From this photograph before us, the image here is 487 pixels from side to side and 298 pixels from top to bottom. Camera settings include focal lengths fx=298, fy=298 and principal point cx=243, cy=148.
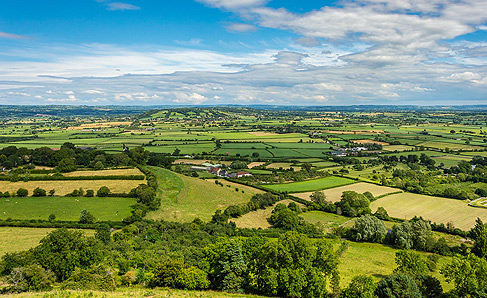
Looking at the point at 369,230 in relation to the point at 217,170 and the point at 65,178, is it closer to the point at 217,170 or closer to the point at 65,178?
the point at 217,170

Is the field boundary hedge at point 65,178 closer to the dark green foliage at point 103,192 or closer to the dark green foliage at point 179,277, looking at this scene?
the dark green foliage at point 103,192

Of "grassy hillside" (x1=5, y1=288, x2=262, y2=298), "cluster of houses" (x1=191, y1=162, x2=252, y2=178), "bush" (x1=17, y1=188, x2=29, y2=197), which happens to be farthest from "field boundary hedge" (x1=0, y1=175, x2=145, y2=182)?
"grassy hillside" (x1=5, y1=288, x2=262, y2=298)

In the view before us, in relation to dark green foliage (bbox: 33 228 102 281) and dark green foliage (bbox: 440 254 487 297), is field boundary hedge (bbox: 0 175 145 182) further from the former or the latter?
dark green foliage (bbox: 440 254 487 297)

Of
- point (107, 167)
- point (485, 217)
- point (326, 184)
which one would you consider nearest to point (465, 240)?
point (485, 217)

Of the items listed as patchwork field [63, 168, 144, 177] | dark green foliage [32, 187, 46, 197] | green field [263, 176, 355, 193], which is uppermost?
patchwork field [63, 168, 144, 177]

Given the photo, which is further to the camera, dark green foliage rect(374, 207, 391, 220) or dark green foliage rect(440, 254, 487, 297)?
dark green foliage rect(374, 207, 391, 220)

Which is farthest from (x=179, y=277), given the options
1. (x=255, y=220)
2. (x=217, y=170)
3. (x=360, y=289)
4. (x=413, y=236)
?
(x=217, y=170)
